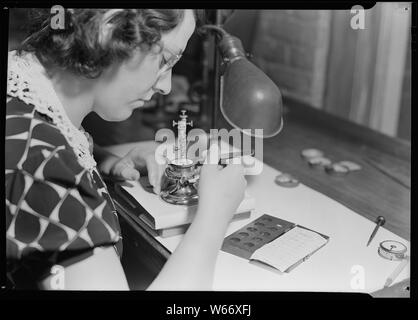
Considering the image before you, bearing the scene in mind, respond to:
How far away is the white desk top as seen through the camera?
88cm

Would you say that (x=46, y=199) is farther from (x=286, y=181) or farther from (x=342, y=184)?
(x=342, y=184)

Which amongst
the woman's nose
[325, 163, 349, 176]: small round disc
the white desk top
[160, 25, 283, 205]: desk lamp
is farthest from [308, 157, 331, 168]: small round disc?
the woman's nose

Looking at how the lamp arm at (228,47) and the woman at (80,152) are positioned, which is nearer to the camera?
the woman at (80,152)

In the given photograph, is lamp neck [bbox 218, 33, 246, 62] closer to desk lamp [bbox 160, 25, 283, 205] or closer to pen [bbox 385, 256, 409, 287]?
desk lamp [bbox 160, 25, 283, 205]

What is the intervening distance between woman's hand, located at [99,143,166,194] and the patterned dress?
0.28 metres

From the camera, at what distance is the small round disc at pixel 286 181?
47.9 inches

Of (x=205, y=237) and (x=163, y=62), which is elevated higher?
(x=163, y=62)

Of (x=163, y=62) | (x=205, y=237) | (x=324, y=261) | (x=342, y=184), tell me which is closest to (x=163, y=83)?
(x=163, y=62)

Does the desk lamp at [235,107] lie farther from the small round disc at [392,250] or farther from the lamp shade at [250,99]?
the small round disc at [392,250]

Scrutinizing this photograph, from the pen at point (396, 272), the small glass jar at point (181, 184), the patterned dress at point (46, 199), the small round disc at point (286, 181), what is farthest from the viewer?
the small round disc at point (286, 181)

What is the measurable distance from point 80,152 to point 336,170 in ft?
2.19

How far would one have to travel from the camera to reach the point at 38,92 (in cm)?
85

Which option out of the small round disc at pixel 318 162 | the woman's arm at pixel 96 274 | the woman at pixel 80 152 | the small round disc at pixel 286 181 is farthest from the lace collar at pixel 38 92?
the small round disc at pixel 318 162
